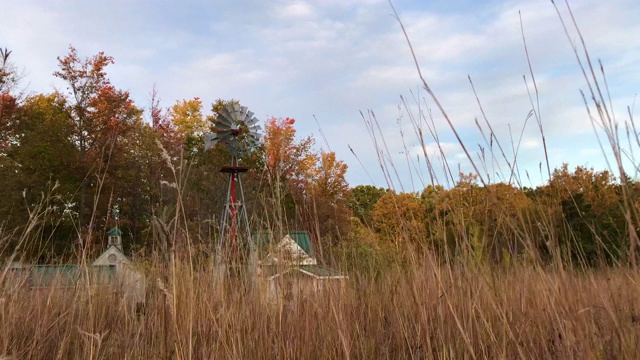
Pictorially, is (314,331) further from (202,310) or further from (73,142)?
(73,142)

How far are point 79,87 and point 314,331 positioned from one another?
1920 cm

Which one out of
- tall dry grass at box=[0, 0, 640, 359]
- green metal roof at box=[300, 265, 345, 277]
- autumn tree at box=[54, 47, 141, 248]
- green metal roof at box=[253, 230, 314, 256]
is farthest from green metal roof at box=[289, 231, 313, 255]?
autumn tree at box=[54, 47, 141, 248]

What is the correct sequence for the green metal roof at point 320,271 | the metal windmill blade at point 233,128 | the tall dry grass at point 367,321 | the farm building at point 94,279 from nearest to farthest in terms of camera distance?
1. the tall dry grass at point 367,321
2. the green metal roof at point 320,271
3. the farm building at point 94,279
4. the metal windmill blade at point 233,128

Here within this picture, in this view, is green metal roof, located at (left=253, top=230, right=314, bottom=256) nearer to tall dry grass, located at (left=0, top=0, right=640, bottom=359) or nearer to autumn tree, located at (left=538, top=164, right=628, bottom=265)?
tall dry grass, located at (left=0, top=0, right=640, bottom=359)

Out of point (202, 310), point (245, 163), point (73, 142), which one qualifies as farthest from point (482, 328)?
point (245, 163)

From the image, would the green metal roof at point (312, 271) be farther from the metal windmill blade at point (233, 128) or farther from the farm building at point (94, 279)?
the metal windmill blade at point (233, 128)

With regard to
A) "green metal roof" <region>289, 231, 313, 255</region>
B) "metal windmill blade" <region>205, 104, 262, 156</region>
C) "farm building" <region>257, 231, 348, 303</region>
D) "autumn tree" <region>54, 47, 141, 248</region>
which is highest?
"autumn tree" <region>54, 47, 141, 248</region>

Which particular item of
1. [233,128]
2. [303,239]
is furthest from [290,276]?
[233,128]

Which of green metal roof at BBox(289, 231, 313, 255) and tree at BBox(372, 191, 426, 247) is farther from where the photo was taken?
green metal roof at BBox(289, 231, 313, 255)

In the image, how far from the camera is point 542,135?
68.0 inches

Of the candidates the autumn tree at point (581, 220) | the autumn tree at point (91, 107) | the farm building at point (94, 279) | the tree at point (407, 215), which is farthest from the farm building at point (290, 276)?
the autumn tree at point (91, 107)

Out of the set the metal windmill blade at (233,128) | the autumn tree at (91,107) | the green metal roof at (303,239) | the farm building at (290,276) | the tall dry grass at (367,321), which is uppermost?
the autumn tree at (91,107)

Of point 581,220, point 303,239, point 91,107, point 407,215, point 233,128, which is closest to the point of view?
point 407,215

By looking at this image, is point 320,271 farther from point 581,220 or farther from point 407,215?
point 581,220
